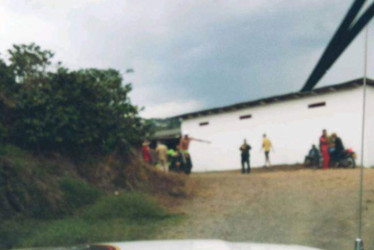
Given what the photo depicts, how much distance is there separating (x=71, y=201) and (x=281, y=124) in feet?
47.8

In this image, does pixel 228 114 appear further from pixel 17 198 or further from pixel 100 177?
pixel 17 198

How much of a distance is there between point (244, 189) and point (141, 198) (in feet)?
12.0


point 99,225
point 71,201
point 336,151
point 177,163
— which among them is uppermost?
point 336,151

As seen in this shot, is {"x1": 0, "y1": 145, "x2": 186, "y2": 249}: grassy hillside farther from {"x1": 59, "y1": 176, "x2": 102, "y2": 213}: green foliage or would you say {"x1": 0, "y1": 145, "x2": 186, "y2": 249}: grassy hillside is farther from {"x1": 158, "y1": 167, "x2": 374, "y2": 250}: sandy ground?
{"x1": 158, "y1": 167, "x2": 374, "y2": 250}: sandy ground

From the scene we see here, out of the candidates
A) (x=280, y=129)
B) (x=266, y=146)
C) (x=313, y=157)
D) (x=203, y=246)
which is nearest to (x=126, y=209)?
(x=203, y=246)

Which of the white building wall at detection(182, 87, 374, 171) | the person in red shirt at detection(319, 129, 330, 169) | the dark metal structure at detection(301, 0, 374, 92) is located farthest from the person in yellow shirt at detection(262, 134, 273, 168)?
the dark metal structure at detection(301, 0, 374, 92)

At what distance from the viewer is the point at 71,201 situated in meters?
8.80

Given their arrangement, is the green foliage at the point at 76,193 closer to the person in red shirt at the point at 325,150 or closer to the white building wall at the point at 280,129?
the person in red shirt at the point at 325,150

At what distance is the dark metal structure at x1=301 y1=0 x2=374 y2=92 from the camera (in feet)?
6.38

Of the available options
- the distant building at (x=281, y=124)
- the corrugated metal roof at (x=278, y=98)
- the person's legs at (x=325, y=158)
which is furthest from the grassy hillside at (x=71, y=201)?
the distant building at (x=281, y=124)

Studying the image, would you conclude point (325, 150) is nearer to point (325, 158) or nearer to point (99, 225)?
point (325, 158)

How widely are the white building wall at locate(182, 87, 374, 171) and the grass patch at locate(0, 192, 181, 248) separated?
1022 cm

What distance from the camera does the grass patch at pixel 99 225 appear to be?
709 cm

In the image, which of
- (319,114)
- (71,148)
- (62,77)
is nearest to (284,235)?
(71,148)
